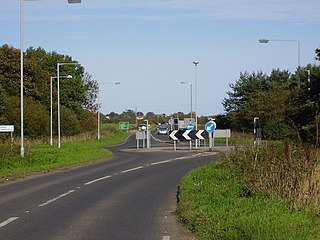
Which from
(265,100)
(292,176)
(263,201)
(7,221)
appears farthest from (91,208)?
(265,100)

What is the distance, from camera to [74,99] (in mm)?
91938

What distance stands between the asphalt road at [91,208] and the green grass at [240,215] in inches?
17.6

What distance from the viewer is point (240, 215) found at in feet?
35.6

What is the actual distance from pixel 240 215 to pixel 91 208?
4923mm

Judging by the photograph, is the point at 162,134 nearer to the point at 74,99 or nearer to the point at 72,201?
the point at 74,99

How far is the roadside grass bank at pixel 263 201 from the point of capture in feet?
31.3

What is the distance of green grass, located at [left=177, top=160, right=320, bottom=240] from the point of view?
925cm

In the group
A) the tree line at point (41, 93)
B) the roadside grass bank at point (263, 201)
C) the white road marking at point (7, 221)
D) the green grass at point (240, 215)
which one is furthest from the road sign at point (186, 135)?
the white road marking at point (7, 221)

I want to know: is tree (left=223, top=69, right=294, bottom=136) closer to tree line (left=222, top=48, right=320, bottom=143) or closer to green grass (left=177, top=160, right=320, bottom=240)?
tree line (left=222, top=48, right=320, bottom=143)

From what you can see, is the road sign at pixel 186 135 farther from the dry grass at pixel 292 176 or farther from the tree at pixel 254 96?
the dry grass at pixel 292 176

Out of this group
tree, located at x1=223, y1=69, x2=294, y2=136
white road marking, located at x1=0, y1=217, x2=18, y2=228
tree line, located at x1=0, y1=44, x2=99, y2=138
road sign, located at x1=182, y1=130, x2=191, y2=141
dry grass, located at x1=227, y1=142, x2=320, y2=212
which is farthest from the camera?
tree, located at x1=223, y1=69, x2=294, y2=136

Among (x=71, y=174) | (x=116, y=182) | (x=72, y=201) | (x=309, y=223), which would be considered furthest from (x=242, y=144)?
(x=309, y=223)

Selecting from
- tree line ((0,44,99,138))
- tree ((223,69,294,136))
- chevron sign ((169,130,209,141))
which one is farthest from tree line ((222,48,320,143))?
tree line ((0,44,99,138))

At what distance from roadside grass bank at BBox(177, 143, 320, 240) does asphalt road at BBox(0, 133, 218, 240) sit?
54 centimetres
